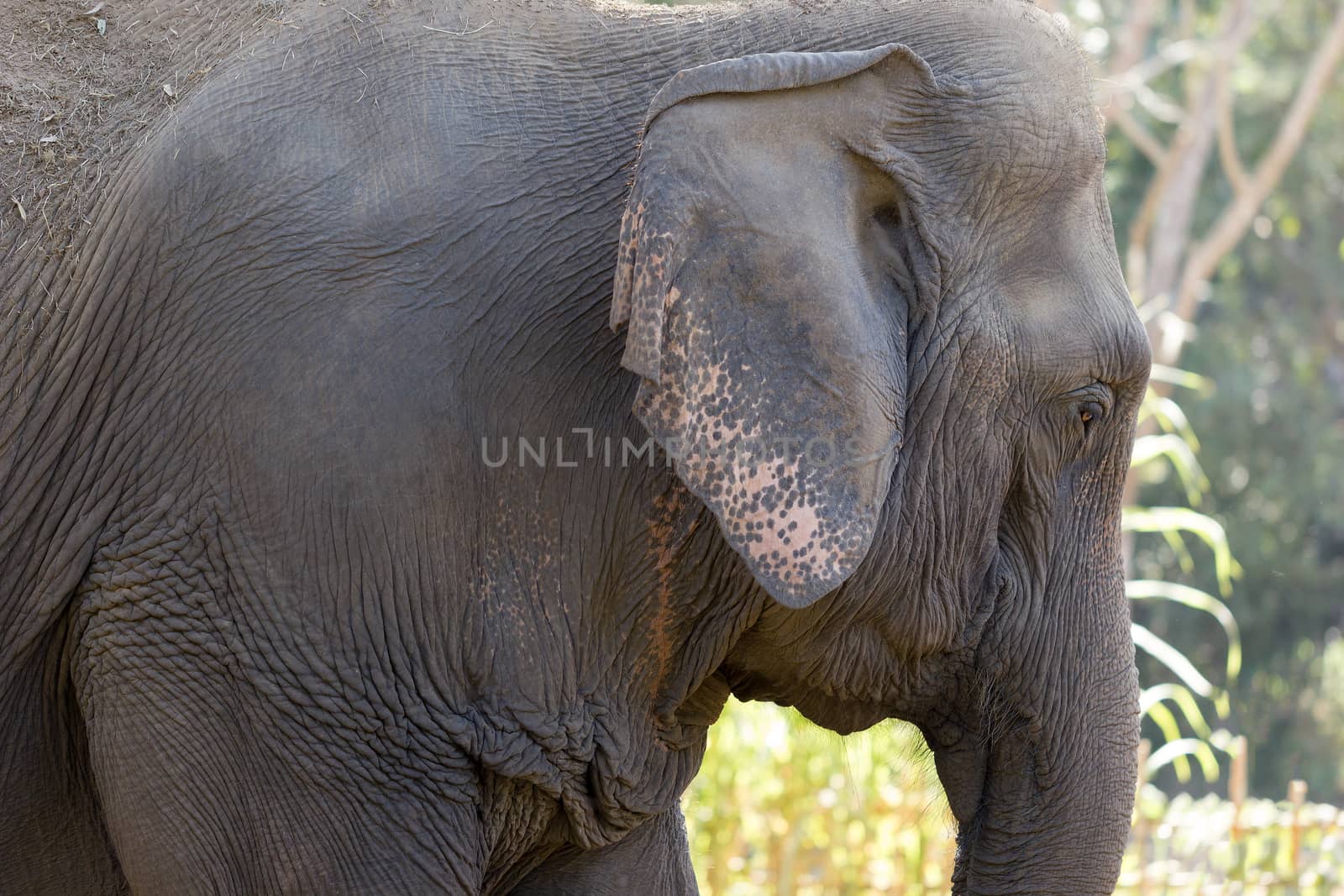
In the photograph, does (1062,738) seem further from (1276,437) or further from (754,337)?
(1276,437)

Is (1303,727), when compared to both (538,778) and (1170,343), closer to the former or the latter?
(1170,343)

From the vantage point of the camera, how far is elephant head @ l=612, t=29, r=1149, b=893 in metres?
2.09

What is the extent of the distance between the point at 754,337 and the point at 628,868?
1.18 m

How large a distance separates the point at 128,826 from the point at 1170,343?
7.39 meters

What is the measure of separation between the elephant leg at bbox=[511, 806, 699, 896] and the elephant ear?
0.89 m

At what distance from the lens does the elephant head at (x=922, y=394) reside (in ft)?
6.87

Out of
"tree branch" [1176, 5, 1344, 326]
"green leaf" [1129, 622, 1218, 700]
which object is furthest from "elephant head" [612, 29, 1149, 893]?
"tree branch" [1176, 5, 1344, 326]

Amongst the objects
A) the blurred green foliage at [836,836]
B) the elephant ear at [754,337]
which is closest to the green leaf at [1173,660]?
the blurred green foliage at [836,836]

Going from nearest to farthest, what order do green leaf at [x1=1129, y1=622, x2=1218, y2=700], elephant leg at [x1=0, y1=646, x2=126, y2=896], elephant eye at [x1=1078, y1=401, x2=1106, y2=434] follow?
elephant leg at [x1=0, y1=646, x2=126, y2=896]
elephant eye at [x1=1078, y1=401, x2=1106, y2=434]
green leaf at [x1=1129, y1=622, x2=1218, y2=700]

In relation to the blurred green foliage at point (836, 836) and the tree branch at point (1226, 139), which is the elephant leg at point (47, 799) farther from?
the tree branch at point (1226, 139)

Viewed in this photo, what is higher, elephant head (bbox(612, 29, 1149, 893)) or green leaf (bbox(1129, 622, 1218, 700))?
elephant head (bbox(612, 29, 1149, 893))

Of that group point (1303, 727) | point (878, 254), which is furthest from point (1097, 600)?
point (1303, 727)

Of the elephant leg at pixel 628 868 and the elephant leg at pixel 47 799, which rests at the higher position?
the elephant leg at pixel 47 799

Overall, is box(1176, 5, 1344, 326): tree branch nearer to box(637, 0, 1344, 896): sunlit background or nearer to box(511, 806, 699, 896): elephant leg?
box(637, 0, 1344, 896): sunlit background
